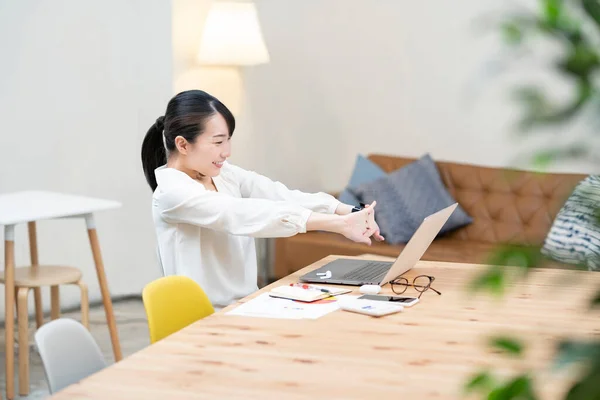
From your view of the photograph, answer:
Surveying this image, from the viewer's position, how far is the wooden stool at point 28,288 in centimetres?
386

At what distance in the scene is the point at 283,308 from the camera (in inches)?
97.7

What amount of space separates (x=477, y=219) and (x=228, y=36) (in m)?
1.82

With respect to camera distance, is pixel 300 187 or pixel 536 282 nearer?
pixel 536 282

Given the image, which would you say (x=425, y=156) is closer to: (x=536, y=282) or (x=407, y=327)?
(x=536, y=282)

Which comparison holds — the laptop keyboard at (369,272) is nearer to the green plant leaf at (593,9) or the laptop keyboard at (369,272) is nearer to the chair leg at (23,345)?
the chair leg at (23,345)

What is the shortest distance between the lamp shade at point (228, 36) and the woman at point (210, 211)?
83.7 inches

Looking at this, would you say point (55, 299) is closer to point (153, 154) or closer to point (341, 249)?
point (153, 154)

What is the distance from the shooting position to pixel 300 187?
621cm

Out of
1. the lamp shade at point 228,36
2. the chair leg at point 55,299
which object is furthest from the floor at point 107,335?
the lamp shade at point 228,36

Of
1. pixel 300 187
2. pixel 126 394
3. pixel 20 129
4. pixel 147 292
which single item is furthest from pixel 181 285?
pixel 300 187

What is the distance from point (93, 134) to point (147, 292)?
10.1ft

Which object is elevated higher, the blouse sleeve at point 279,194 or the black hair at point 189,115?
the black hair at point 189,115

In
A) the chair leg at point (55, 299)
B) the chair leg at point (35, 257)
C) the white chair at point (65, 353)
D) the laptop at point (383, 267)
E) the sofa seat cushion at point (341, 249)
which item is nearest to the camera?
the white chair at point (65, 353)

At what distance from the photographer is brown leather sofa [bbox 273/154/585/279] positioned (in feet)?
16.8
